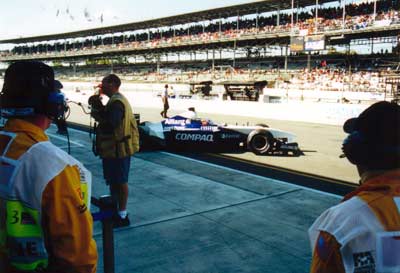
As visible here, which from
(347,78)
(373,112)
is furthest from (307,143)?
(347,78)

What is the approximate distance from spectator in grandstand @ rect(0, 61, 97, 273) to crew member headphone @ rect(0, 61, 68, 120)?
86 millimetres

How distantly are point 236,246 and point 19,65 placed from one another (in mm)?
3154

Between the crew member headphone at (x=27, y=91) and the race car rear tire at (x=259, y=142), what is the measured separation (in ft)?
27.1

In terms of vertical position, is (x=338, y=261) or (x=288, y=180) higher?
(x=338, y=261)

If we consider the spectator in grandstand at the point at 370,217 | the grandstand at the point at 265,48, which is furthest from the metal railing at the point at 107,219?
the grandstand at the point at 265,48

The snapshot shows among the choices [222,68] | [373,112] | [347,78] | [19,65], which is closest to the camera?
[373,112]

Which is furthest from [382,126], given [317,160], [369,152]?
[317,160]

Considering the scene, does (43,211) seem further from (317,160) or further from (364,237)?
(317,160)

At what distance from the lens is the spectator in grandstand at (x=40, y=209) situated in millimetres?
1463

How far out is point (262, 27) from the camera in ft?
147

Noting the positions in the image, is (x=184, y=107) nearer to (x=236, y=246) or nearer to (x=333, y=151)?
(x=333, y=151)

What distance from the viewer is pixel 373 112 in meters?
1.51

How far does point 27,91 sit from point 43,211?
51cm

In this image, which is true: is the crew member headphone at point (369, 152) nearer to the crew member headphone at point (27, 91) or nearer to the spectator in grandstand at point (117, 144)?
the crew member headphone at point (27, 91)
